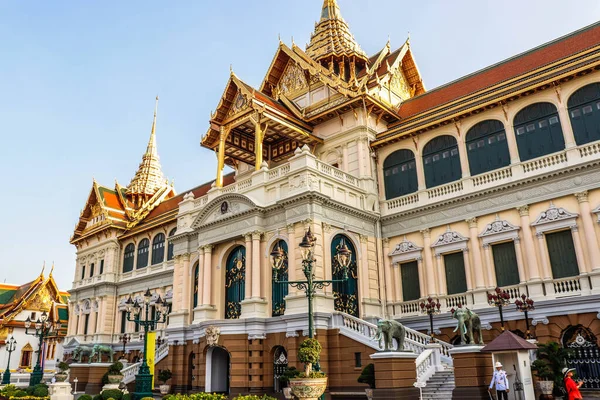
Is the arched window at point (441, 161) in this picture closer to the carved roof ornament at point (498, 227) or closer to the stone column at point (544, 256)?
the carved roof ornament at point (498, 227)

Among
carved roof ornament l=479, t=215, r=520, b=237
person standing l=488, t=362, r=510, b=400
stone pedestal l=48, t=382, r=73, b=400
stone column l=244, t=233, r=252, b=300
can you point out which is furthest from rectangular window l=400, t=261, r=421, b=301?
stone pedestal l=48, t=382, r=73, b=400

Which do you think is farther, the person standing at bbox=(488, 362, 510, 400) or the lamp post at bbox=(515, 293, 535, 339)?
the lamp post at bbox=(515, 293, 535, 339)

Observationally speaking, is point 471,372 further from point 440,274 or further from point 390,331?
point 440,274

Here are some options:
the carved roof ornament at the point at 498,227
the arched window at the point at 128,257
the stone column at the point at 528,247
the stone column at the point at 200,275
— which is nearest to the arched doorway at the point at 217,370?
the stone column at the point at 200,275

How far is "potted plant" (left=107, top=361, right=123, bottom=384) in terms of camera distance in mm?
24719

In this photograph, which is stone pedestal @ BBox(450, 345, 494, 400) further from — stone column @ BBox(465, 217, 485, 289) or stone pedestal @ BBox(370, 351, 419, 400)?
stone column @ BBox(465, 217, 485, 289)

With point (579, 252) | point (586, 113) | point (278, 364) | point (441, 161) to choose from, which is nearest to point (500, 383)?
point (579, 252)

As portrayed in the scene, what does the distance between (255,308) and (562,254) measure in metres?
12.3

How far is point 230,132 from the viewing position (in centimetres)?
2856

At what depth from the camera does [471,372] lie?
Answer: 14.2m

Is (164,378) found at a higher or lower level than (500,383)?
higher

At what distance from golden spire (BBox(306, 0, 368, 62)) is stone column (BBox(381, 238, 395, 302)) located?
12496 millimetres

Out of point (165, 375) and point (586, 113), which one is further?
point (165, 375)

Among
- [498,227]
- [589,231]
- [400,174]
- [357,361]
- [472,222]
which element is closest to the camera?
[589,231]
